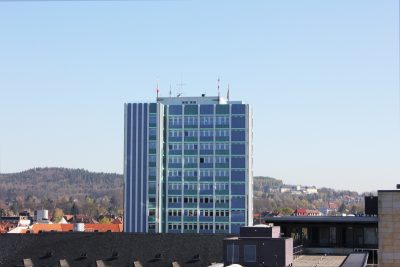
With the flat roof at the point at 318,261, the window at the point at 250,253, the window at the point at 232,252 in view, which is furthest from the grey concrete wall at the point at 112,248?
the window at the point at 250,253

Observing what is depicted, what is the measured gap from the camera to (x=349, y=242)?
11844 centimetres

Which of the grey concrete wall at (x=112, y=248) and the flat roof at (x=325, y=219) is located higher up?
the flat roof at (x=325, y=219)

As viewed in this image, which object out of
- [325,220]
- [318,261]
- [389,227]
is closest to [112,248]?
[325,220]

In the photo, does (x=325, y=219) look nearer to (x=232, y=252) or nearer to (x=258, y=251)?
(x=258, y=251)

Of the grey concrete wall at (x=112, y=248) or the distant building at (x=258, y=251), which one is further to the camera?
the grey concrete wall at (x=112, y=248)

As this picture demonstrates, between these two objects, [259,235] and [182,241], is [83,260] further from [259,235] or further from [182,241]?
[259,235]

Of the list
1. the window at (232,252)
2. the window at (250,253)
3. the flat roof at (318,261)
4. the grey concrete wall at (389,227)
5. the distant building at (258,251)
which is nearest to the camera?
the distant building at (258,251)

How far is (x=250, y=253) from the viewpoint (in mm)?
97875

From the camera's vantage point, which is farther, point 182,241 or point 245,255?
point 182,241

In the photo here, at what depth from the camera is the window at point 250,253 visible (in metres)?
97.4

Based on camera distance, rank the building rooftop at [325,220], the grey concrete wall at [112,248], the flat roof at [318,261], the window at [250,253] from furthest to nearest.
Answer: the building rooftop at [325,220] → the grey concrete wall at [112,248] → the flat roof at [318,261] → the window at [250,253]

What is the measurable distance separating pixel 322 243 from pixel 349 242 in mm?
3247

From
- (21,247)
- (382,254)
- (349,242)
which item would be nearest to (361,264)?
(382,254)

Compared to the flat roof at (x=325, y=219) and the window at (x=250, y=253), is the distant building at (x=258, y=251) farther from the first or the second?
the flat roof at (x=325, y=219)
